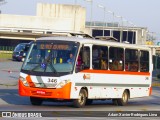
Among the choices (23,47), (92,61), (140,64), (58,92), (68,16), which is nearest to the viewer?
(58,92)

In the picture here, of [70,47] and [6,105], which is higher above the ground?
[70,47]

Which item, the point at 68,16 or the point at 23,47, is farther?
the point at 68,16

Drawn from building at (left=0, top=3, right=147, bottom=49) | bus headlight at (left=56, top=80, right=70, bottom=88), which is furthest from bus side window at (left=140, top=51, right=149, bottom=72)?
building at (left=0, top=3, right=147, bottom=49)

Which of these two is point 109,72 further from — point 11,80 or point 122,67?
point 11,80

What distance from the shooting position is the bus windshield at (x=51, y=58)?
21.5 metres

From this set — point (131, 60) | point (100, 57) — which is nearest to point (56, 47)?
point (100, 57)

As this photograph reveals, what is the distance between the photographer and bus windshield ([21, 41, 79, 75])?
2153cm

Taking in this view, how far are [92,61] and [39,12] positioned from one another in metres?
122

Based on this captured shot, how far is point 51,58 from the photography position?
21.8 meters

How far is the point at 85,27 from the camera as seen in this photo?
14412cm

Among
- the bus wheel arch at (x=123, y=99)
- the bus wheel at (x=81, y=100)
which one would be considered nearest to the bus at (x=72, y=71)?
the bus wheel at (x=81, y=100)

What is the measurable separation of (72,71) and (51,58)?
92 cm

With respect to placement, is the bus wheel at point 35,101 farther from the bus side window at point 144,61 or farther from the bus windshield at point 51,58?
the bus side window at point 144,61

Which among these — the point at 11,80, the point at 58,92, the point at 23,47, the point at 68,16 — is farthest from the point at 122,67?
the point at 68,16
